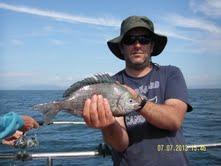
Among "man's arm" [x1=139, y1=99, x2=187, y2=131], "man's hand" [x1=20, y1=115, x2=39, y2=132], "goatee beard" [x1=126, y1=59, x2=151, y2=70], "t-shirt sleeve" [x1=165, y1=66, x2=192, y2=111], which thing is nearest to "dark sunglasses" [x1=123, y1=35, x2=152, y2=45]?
"goatee beard" [x1=126, y1=59, x2=151, y2=70]

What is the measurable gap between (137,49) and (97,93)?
2.61ft

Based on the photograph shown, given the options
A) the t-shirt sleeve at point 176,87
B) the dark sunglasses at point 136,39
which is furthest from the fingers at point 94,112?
the dark sunglasses at point 136,39

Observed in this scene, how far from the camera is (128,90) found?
4.09m

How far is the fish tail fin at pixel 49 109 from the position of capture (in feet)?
14.1

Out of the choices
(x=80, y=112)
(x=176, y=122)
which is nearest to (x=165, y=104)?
(x=176, y=122)

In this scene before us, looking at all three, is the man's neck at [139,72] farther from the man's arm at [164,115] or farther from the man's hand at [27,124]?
the man's hand at [27,124]

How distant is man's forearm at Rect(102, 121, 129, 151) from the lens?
4.13m

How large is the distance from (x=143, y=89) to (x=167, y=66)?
441mm

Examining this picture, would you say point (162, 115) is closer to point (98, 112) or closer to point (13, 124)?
point (98, 112)

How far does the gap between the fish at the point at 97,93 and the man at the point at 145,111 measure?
10 cm

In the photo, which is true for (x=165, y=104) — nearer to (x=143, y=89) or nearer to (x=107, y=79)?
(x=143, y=89)

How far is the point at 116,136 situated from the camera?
13.5 ft

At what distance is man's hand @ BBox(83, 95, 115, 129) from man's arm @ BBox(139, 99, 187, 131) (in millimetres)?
359

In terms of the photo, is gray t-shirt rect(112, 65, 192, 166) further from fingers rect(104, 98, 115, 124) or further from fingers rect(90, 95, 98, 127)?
fingers rect(90, 95, 98, 127)
